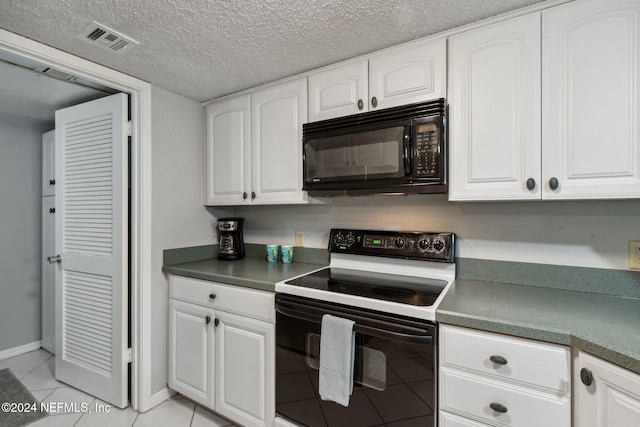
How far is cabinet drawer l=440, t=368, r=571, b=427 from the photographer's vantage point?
0.98 metres

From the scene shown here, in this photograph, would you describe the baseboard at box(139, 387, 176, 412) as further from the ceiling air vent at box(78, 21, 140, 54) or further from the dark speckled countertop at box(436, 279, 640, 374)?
the ceiling air vent at box(78, 21, 140, 54)

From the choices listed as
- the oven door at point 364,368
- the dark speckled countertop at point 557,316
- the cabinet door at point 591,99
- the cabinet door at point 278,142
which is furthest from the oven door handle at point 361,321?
the cabinet door at point 591,99

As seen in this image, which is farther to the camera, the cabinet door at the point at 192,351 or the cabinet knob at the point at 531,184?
the cabinet door at the point at 192,351

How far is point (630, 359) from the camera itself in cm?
81

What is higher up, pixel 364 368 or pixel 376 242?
pixel 376 242

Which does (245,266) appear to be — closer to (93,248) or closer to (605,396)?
(93,248)

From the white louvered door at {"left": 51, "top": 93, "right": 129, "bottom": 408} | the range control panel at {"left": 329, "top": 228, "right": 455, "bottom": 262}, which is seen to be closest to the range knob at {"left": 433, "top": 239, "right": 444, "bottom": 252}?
the range control panel at {"left": 329, "top": 228, "right": 455, "bottom": 262}

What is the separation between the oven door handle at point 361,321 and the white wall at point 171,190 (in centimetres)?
101

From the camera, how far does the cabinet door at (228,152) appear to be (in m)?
2.05

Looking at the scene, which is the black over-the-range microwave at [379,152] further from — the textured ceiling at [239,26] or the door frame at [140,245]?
the door frame at [140,245]

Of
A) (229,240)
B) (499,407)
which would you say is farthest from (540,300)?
(229,240)

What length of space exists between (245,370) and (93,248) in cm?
134

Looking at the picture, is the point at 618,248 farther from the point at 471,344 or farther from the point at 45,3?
the point at 45,3

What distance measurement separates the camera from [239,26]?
1354 millimetres
